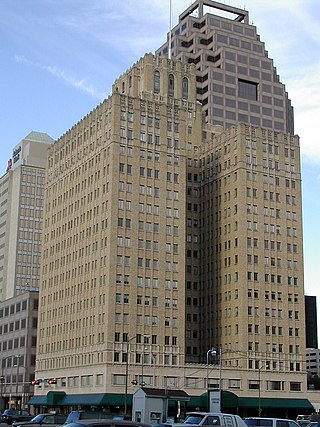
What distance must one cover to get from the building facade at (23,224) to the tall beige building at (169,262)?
5109cm

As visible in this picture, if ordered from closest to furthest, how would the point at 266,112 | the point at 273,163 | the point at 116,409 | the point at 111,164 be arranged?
the point at 116,409
the point at 111,164
the point at 273,163
the point at 266,112

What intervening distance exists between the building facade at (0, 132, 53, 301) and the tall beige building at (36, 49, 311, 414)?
168 feet

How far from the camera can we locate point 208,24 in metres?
196

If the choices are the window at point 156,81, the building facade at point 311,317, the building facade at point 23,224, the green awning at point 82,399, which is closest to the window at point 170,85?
the window at point 156,81

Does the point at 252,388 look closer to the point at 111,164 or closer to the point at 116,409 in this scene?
the point at 116,409

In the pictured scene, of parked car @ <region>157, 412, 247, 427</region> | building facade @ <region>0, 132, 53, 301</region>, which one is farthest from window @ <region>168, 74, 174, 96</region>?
parked car @ <region>157, 412, 247, 427</region>

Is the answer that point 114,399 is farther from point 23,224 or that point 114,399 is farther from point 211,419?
point 23,224

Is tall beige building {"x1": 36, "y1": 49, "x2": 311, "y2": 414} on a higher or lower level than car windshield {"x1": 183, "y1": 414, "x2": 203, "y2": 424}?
higher

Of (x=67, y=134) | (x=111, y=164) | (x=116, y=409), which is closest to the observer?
(x=116, y=409)

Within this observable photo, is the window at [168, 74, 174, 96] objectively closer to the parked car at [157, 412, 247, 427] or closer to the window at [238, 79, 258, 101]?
the window at [238, 79, 258, 101]

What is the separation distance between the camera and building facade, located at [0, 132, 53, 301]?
185125 millimetres

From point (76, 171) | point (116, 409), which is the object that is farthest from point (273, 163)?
point (116, 409)

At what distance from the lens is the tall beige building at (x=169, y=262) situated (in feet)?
368

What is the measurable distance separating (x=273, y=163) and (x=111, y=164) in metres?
29.3
